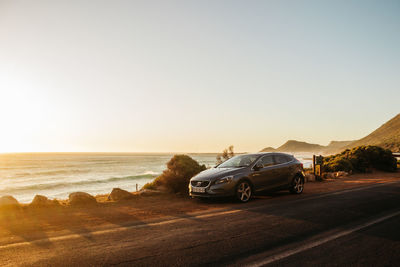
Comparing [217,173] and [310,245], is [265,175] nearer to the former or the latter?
[217,173]

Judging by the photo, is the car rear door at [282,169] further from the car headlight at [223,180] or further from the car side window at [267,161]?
the car headlight at [223,180]

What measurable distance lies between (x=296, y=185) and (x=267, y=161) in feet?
6.31

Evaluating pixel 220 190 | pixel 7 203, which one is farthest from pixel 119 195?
pixel 220 190

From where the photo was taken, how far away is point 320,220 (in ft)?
21.0

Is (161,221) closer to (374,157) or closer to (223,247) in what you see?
(223,247)

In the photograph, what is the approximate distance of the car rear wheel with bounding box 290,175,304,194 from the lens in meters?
11.1

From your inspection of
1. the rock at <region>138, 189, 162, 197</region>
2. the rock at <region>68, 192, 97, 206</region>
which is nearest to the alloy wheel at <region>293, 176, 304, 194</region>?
the rock at <region>138, 189, 162, 197</region>

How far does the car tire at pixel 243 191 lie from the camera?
9.23 m

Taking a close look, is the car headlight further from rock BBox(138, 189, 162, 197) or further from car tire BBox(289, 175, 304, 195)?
rock BBox(138, 189, 162, 197)

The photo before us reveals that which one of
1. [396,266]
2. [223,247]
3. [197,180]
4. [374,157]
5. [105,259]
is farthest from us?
[374,157]

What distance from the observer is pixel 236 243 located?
471 cm

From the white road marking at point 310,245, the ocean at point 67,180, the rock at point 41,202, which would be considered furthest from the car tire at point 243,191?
the ocean at point 67,180

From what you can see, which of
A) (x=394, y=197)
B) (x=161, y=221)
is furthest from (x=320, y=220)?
(x=394, y=197)

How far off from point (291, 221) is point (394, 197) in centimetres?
591
